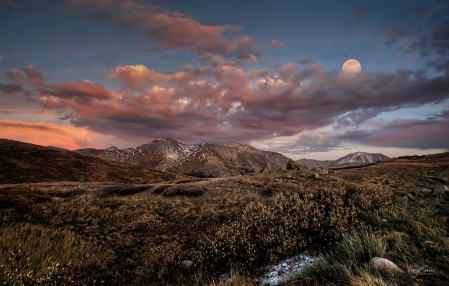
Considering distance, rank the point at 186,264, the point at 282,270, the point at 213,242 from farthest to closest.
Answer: the point at 213,242
the point at 186,264
the point at 282,270

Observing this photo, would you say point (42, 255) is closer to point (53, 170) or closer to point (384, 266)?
point (384, 266)

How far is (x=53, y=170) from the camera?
5388cm

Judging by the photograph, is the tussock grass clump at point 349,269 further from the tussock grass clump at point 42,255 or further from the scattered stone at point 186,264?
the tussock grass clump at point 42,255

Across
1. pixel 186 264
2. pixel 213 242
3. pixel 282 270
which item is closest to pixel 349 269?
pixel 282 270

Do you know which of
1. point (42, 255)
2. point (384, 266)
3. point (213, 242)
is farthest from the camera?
point (213, 242)

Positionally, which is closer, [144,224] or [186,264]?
[186,264]

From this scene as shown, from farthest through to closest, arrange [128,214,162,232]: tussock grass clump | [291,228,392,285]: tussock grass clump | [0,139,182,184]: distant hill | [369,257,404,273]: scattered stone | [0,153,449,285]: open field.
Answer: [0,139,182,184]: distant hill, [128,214,162,232]: tussock grass clump, [0,153,449,285]: open field, [369,257,404,273]: scattered stone, [291,228,392,285]: tussock grass clump

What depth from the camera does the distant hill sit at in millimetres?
46531

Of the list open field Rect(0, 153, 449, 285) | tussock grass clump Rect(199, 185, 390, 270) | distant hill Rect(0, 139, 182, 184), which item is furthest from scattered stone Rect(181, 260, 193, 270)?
distant hill Rect(0, 139, 182, 184)

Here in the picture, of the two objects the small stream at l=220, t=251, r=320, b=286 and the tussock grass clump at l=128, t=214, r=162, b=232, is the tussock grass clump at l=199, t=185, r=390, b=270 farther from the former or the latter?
the tussock grass clump at l=128, t=214, r=162, b=232

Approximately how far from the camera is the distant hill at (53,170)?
153ft

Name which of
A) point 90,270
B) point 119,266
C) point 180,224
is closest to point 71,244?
point 90,270

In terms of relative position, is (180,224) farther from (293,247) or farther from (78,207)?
(78,207)

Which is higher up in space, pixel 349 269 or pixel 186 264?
pixel 349 269
